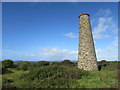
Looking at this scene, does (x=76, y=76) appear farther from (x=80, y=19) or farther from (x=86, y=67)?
(x=80, y=19)

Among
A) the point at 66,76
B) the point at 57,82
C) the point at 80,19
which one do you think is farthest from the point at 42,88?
the point at 80,19

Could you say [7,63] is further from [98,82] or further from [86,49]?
[98,82]

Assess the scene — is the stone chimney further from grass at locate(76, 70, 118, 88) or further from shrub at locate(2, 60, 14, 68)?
shrub at locate(2, 60, 14, 68)

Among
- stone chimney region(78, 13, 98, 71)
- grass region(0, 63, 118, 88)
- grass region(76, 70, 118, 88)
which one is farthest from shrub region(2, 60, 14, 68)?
grass region(76, 70, 118, 88)

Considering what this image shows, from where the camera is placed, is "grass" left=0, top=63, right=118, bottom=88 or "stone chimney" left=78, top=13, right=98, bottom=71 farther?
"stone chimney" left=78, top=13, right=98, bottom=71

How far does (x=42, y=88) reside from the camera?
873 centimetres

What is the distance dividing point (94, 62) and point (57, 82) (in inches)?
317

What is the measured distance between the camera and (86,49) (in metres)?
16.2

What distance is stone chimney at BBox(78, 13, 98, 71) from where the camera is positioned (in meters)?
16.2

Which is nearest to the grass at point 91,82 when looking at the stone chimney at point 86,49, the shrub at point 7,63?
the stone chimney at point 86,49

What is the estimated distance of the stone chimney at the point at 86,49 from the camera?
16188mm

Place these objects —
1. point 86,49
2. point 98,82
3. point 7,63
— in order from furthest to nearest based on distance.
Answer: point 7,63 < point 86,49 < point 98,82

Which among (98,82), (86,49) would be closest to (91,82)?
(98,82)

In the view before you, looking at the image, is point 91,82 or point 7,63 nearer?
point 91,82
